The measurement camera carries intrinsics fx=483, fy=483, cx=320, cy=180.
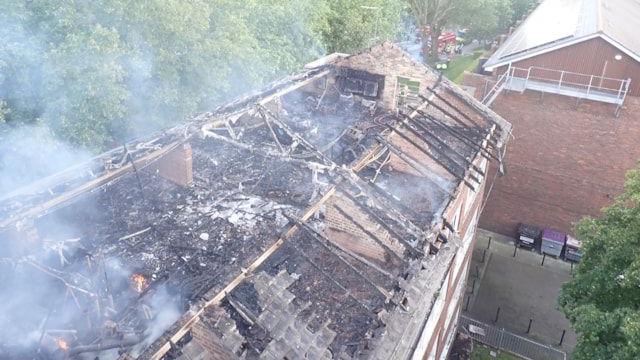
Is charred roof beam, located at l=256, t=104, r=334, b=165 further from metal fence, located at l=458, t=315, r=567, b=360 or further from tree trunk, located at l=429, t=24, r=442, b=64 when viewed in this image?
tree trunk, located at l=429, t=24, r=442, b=64

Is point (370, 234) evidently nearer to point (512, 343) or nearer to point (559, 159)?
point (512, 343)

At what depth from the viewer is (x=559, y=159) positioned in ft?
80.6

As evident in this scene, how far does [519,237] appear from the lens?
2594 centimetres

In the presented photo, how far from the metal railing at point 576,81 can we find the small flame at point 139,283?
67.6 ft

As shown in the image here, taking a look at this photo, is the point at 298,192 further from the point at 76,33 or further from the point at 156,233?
the point at 76,33

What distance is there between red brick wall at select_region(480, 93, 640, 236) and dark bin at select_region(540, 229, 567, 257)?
2.47 feet

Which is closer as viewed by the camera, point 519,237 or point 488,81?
point 488,81

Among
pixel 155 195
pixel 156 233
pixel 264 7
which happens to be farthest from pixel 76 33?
pixel 264 7

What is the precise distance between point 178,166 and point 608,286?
1214cm

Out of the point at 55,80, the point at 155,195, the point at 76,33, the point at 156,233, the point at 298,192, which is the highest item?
the point at 76,33

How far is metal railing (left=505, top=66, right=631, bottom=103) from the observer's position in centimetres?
2236

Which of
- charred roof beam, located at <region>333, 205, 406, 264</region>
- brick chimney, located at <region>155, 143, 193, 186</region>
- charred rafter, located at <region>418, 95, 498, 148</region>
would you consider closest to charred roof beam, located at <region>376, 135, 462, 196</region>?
charred rafter, located at <region>418, 95, 498, 148</region>

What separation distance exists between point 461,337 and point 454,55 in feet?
139

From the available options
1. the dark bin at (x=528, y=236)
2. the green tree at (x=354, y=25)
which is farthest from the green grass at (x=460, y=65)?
the dark bin at (x=528, y=236)
